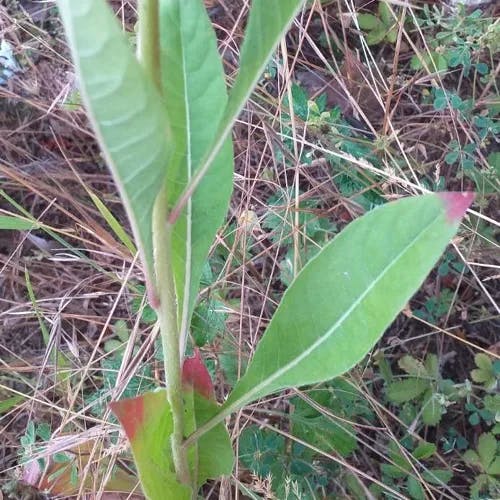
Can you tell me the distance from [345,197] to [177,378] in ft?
2.17

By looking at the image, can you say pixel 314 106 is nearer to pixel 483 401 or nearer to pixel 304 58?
pixel 304 58

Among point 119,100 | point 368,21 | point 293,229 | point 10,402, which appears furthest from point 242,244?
point 119,100

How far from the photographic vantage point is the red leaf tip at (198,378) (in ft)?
2.86

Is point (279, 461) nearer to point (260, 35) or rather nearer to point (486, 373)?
point (486, 373)

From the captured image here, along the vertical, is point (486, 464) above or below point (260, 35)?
below

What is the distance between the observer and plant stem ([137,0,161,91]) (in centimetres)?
56

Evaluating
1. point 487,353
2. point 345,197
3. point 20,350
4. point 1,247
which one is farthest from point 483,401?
point 1,247

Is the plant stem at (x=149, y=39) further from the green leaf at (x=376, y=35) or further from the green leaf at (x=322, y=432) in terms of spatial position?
the green leaf at (x=376, y=35)

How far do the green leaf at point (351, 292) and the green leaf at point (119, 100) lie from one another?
0.79ft

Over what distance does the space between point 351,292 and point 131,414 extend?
26 centimetres

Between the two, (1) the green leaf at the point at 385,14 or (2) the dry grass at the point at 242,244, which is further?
(1) the green leaf at the point at 385,14

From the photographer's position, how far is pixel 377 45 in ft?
5.37

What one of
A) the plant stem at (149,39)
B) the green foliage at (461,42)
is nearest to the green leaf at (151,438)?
the plant stem at (149,39)

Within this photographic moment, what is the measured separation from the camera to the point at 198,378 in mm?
875
